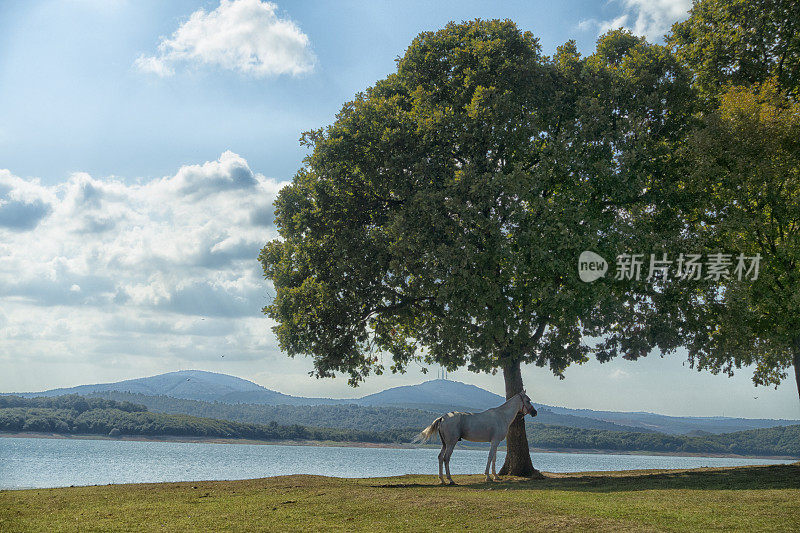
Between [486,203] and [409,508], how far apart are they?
524 inches

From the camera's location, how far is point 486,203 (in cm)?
2403

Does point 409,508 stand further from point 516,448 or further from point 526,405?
point 516,448

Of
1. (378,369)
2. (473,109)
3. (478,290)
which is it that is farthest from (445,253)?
(378,369)

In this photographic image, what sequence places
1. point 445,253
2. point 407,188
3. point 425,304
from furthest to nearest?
point 425,304 → point 407,188 → point 445,253

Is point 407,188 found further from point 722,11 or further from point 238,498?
point 722,11

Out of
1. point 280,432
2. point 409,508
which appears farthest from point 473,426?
point 280,432

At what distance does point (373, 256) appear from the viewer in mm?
27781

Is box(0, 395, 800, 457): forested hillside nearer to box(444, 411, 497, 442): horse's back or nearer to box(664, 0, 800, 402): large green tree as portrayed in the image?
box(664, 0, 800, 402): large green tree

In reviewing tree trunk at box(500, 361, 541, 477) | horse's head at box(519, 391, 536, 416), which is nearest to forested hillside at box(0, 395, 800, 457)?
tree trunk at box(500, 361, 541, 477)

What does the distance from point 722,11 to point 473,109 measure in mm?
15230

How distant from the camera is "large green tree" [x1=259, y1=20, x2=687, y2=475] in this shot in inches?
950

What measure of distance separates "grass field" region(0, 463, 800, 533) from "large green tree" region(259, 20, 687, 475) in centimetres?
774

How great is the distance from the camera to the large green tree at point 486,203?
2412 cm

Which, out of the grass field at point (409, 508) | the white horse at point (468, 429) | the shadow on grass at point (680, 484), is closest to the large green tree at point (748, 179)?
the shadow on grass at point (680, 484)
